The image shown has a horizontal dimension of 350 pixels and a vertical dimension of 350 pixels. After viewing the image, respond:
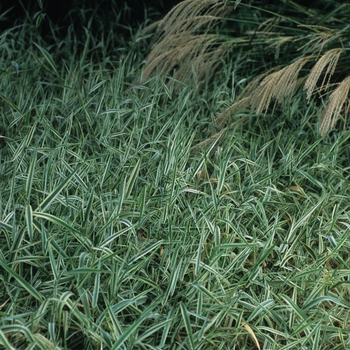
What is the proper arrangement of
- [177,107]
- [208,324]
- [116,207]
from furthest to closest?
[177,107]
[116,207]
[208,324]

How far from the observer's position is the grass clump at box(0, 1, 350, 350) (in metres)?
1.78

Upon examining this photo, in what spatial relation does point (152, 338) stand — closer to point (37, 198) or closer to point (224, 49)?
point (37, 198)

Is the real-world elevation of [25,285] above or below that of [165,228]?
above

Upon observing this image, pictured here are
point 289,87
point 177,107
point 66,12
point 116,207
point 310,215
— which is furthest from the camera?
point 66,12

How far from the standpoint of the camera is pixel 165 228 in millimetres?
2080

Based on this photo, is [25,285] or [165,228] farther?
[165,228]

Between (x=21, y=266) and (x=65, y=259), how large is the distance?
121 mm

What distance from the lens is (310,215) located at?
225 cm

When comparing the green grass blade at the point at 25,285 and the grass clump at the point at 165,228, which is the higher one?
the green grass blade at the point at 25,285

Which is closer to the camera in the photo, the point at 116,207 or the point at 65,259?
the point at 65,259

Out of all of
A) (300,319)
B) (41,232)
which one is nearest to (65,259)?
(41,232)

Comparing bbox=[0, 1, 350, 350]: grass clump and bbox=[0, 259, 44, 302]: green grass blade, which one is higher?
bbox=[0, 259, 44, 302]: green grass blade

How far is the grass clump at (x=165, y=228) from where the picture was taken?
1.78m

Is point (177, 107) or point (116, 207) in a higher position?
point (116, 207)
